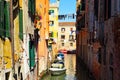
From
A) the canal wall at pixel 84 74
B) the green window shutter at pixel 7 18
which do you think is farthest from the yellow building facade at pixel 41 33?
the green window shutter at pixel 7 18

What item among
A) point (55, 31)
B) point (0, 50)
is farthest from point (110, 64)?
point (55, 31)

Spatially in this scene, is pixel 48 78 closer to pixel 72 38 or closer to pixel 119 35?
pixel 119 35

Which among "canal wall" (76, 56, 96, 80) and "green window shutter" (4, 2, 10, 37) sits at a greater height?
"green window shutter" (4, 2, 10, 37)

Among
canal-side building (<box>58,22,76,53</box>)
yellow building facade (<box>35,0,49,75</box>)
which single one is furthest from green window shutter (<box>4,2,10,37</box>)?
canal-side building (<box>58,22,76,53</box>)

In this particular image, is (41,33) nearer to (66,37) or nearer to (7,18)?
(7,18)

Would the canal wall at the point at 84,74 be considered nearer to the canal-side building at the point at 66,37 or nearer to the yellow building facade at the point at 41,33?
the yellow building facade at the point at 41,33

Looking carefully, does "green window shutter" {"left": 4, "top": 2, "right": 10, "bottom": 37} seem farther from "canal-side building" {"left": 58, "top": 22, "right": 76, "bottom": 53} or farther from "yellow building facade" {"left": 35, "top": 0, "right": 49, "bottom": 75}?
"canal-side building" {"left": 58, "top": 22, "right": 76, "bottom": 53}

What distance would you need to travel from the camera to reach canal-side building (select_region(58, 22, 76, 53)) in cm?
8362

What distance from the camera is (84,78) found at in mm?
31281

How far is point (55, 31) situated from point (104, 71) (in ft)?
122

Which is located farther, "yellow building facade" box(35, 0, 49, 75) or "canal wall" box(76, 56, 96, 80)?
"canal wall" box(76, 56, 96, 80)

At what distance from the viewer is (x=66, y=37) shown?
86062 mm

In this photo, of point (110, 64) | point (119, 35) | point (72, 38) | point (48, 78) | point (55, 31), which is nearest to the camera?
point (119, 35)

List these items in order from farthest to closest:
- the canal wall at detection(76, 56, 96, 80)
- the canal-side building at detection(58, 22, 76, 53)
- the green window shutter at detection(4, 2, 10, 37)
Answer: the canal-side building at detection(58, 22, 76, 53), the canal wall at detection(76, 56, 96, 80), the green window shutter at detection(4, 2, 10, 37)
